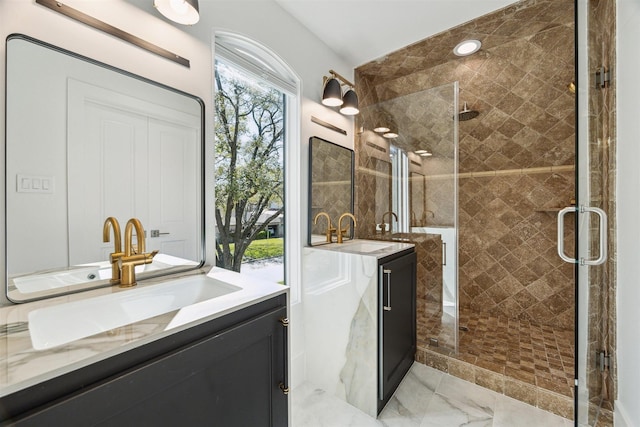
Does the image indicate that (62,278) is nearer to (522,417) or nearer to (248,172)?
(248,172)

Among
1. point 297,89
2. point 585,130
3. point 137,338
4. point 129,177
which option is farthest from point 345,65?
point 137,338

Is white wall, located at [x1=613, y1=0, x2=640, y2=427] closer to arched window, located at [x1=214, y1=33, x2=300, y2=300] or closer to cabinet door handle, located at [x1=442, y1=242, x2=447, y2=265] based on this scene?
→ cabinet door handle, located at [x1=442, y1=242, x2=447, y2=265]

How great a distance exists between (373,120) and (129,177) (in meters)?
2.12

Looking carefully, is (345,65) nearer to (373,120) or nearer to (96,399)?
(373,120)

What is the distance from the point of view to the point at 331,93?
2.09 metres

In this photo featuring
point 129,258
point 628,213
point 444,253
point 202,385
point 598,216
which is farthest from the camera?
point 444,253

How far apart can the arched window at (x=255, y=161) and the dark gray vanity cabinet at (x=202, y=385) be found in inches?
31.7

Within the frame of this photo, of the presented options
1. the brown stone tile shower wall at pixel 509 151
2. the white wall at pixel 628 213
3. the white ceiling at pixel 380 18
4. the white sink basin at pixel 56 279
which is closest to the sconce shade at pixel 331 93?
the white ceiling at pixel 380 18

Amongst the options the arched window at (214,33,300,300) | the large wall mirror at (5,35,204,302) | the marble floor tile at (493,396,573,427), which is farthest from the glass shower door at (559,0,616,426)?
the large wall mirror at (5,35,204,302)

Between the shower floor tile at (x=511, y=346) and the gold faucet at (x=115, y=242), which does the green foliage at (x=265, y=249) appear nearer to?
the gold faucet at (x=115, y=242)

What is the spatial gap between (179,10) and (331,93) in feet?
3.69

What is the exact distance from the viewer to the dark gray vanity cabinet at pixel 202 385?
0.63 m

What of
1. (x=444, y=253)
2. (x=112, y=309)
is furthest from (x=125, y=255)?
(x=444, y=253)

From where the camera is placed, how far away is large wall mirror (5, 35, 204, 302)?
0.94 m
